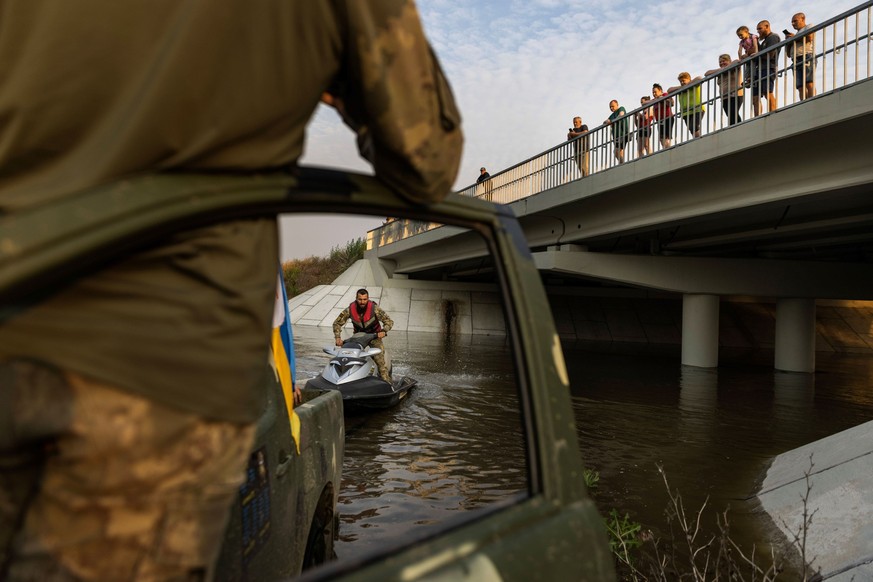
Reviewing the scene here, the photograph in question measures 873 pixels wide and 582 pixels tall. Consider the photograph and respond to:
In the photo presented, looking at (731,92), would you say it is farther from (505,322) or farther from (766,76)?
(505,322)

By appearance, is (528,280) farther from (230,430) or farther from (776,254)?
(776,254)

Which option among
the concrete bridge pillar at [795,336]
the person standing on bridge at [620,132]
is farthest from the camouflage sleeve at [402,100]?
the concrete bridge pillar at [795,336]

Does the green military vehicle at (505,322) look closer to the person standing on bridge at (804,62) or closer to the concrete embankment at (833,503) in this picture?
the concrete embankment at (833,503)

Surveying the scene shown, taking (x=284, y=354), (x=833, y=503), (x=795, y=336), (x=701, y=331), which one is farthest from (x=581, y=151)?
(x=284, y=354)

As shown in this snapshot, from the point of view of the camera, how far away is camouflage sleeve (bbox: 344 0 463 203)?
4.08 ft

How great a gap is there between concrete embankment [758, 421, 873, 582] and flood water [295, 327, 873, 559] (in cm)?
29

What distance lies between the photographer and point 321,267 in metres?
49.8

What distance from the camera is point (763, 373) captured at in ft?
60.3

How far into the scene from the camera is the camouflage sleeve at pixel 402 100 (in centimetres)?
124

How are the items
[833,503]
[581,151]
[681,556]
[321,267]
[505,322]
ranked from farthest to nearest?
[321,267], [581,151], [681,556], [833,503], [505,322]

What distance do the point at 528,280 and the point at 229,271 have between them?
2.45ft

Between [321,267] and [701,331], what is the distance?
3419 cm

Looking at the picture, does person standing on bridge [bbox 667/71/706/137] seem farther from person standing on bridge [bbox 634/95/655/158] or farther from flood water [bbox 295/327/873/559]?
flood water [bbox 295/327/873/559]

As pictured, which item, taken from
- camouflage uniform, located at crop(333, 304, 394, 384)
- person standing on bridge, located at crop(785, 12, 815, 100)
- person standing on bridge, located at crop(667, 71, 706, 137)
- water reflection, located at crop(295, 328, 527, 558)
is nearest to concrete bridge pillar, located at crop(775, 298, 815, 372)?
person standing on bridge, located at crop(667, 71, 706, 137)
